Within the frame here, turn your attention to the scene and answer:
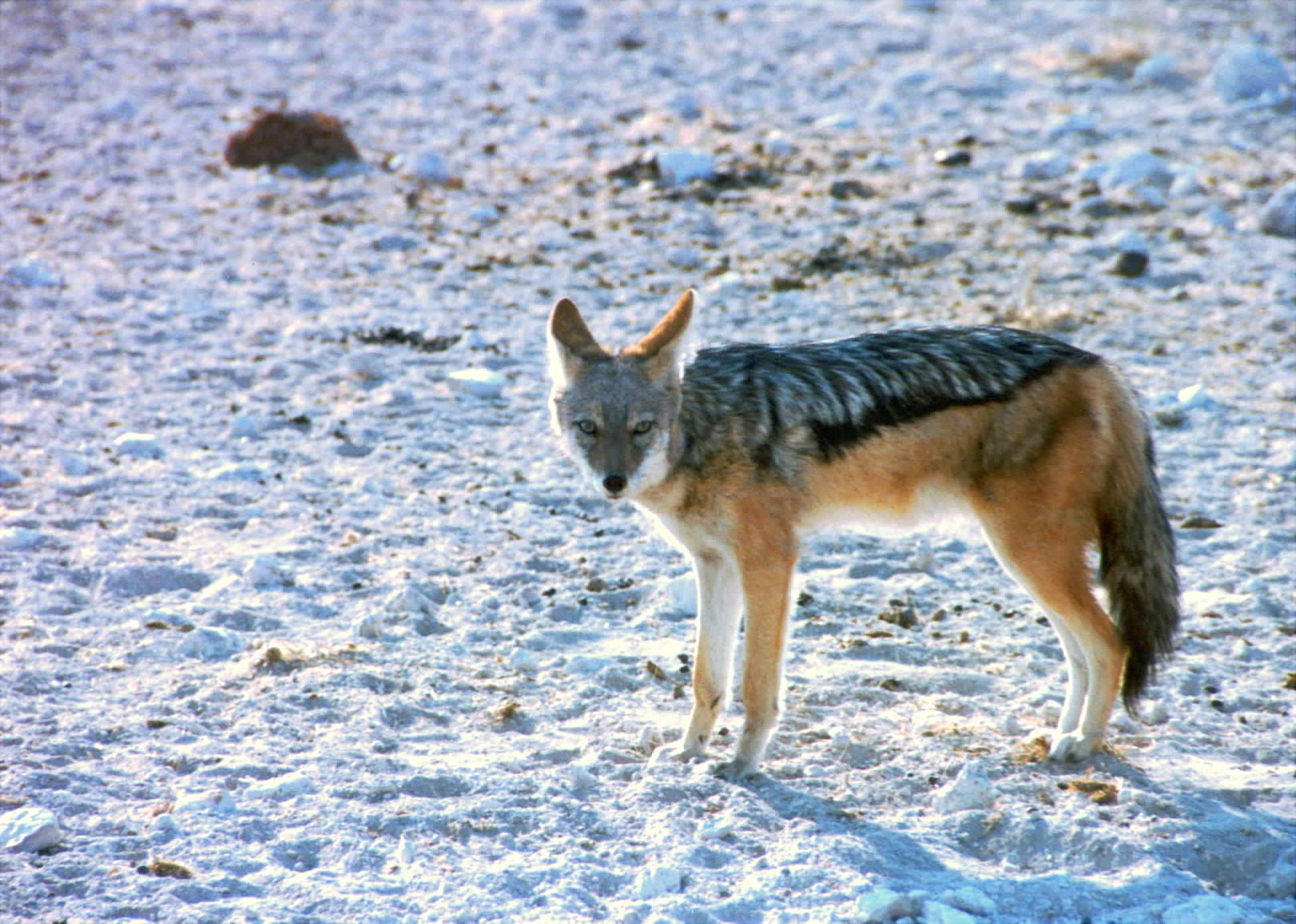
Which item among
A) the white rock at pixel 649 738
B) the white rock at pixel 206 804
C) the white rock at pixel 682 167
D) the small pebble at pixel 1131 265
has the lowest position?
the white rock at pixel 649 738

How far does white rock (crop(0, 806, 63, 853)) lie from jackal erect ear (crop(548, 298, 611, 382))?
230 cm

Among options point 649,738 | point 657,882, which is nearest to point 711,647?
point 649,738

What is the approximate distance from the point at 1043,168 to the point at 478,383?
5202 millimetres

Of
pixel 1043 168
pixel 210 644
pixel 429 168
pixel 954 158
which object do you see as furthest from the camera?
pixel 429 168

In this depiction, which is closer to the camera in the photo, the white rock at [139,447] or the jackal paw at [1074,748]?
the jackal paw at [1074,748]

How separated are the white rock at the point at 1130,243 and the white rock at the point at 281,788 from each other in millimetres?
6808

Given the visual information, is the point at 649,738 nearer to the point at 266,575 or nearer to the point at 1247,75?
the point at 266,575

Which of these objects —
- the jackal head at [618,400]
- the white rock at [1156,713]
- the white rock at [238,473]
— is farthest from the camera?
the white rock at [238,473]

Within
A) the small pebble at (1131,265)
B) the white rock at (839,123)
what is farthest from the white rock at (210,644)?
the white rock at (839,123)

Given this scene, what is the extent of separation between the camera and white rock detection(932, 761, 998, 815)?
4.59 metres

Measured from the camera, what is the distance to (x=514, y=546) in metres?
6.57

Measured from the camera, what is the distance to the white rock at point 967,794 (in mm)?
4594

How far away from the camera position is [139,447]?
7332mm

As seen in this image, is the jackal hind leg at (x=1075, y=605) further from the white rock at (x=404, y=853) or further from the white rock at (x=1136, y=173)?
the white rock at (x=1136, y=173)
